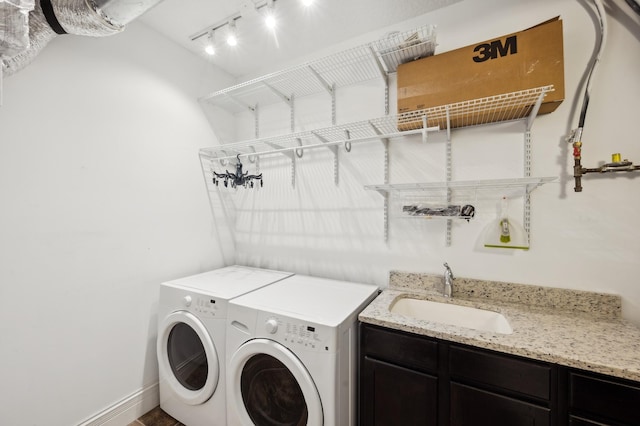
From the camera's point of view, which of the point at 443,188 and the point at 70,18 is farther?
the point at 443,188

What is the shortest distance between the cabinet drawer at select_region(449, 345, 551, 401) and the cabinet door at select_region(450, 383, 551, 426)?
0.05 meters

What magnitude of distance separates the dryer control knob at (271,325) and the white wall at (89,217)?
111 centimetres

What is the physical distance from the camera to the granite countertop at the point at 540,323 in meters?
0.94

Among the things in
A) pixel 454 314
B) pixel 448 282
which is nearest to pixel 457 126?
pixel 448 282

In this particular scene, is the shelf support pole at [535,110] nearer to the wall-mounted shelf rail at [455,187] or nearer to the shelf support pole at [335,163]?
the wall-mounted shelf rail at [455,187]

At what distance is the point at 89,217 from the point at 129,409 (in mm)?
1306

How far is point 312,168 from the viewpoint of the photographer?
7.00 feet

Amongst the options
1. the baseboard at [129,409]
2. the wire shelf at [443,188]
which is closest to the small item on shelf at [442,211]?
the wire shelf at [443,188]

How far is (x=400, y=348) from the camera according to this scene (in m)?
1.22

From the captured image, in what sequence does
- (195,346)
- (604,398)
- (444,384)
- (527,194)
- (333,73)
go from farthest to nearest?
Result: (333,73) < (195,346) < (527,194) < (444,384) < (604,398)

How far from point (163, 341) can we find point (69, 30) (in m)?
1.81

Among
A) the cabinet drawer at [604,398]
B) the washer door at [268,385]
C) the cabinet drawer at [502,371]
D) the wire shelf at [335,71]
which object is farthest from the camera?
the wire shelf at [335,71]

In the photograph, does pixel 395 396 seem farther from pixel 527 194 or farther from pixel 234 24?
pixel 234 24

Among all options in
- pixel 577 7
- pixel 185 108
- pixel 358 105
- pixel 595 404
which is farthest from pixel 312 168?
pixel 595 404
